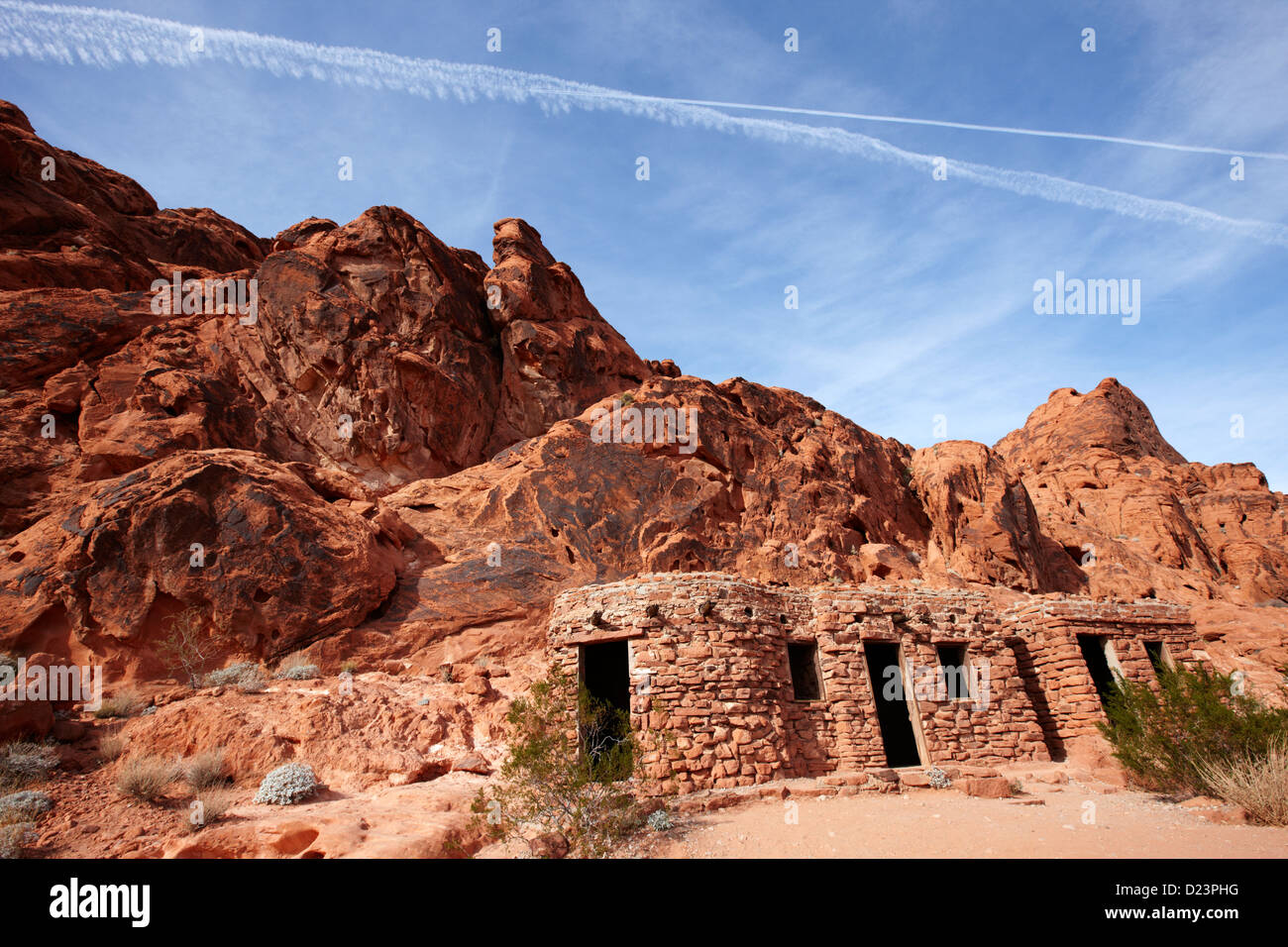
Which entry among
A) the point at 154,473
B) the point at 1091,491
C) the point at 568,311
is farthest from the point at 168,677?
the point at 1091,491

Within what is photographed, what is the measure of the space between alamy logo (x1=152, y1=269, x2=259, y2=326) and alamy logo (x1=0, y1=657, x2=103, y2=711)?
18.2 meters

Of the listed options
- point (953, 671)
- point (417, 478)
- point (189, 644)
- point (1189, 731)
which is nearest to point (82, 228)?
point (417, 478)

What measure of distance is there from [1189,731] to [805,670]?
5.74 meters

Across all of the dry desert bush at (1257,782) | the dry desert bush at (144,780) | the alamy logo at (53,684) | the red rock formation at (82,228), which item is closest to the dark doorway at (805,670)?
the dry desert bush at (1257,782)

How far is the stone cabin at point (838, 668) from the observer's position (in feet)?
33.5

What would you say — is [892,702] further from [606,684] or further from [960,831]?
[960,831]

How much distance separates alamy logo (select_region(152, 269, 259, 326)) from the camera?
26344mm

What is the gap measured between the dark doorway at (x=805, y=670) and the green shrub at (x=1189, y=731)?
477 centimetres

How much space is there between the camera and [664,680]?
10305mm

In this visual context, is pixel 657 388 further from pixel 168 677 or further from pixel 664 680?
pixel 168 677

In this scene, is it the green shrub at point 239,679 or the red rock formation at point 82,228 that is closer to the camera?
the green shrub at point 239,679

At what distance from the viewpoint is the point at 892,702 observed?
1423 centimetres

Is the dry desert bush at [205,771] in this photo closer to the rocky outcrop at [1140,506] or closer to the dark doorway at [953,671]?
the dark doorway at [953,671]

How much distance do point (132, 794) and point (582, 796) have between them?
626 cm
